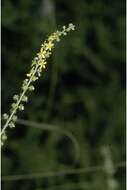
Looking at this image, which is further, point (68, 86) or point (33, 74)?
point (68, 86)

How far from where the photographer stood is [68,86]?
62.1 inches

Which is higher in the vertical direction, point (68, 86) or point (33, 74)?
point (68, 86)

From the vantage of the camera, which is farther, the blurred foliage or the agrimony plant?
the blurred foliage

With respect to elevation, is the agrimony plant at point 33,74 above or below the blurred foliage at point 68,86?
below

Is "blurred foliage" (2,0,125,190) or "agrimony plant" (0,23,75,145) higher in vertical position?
"blurred foliage" (2,0,125,190)

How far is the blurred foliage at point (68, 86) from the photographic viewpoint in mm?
1391

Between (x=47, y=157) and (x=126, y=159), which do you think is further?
(x=126, y=159)

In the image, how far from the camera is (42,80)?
148 centimetres

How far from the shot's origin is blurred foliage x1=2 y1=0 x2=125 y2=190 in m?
1.39

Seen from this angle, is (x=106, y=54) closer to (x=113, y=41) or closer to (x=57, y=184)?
(x=113, y=41)

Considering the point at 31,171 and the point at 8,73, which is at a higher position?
the point at 8,73

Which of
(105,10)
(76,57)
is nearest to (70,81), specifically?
(76,57)

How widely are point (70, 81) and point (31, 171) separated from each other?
306mm

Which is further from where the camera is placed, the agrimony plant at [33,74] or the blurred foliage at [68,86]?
the blurred foliage at [68,86]
